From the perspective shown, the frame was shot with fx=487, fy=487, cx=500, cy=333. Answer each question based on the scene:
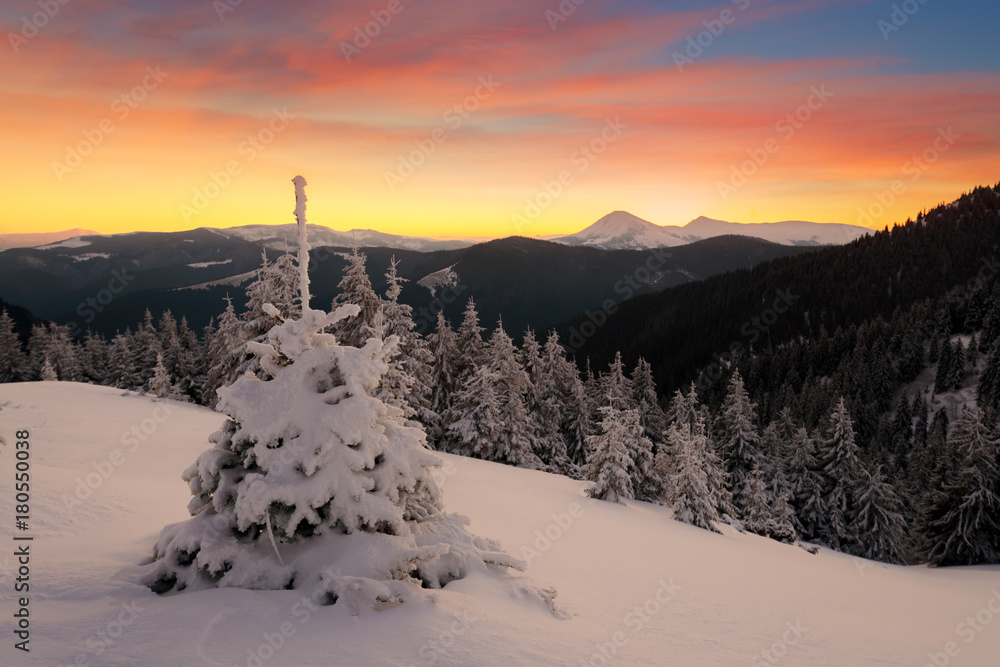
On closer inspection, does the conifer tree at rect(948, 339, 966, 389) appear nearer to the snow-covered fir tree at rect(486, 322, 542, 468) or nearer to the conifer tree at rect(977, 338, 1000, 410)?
the conifer tree at rect(977, 338, 1000, 410)

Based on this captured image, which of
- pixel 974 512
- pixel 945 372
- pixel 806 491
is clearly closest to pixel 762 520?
pixel 974 512

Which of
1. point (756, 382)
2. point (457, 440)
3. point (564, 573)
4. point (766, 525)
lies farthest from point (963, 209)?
point (564, 573)

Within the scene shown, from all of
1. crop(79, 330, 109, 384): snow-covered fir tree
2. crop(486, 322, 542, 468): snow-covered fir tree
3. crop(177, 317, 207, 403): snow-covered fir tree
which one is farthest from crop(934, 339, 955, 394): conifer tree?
crop(79, 330, 109, 384): snow-covered fir tree

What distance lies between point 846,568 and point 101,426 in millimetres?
24459

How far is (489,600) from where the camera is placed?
578cm

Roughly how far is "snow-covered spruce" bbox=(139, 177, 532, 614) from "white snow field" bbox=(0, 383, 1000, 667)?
0.29 metres

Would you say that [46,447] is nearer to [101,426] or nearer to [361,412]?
[101,426]

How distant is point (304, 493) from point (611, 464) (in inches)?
685

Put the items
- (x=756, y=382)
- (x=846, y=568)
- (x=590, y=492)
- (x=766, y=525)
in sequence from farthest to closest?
(x=756, y=382)
(x=766, y=525)
(x=590, y=492)
(x=846, y=568)

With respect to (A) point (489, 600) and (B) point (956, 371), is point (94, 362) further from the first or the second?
→ (B) point (956, 371)

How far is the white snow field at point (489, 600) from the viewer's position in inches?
167

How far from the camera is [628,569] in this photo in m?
10.1

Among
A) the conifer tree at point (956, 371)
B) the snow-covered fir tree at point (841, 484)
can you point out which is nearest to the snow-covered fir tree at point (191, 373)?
the snow-covered fir tree at point (841, 484)

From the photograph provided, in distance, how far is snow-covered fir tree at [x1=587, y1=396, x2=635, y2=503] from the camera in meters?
20.2
